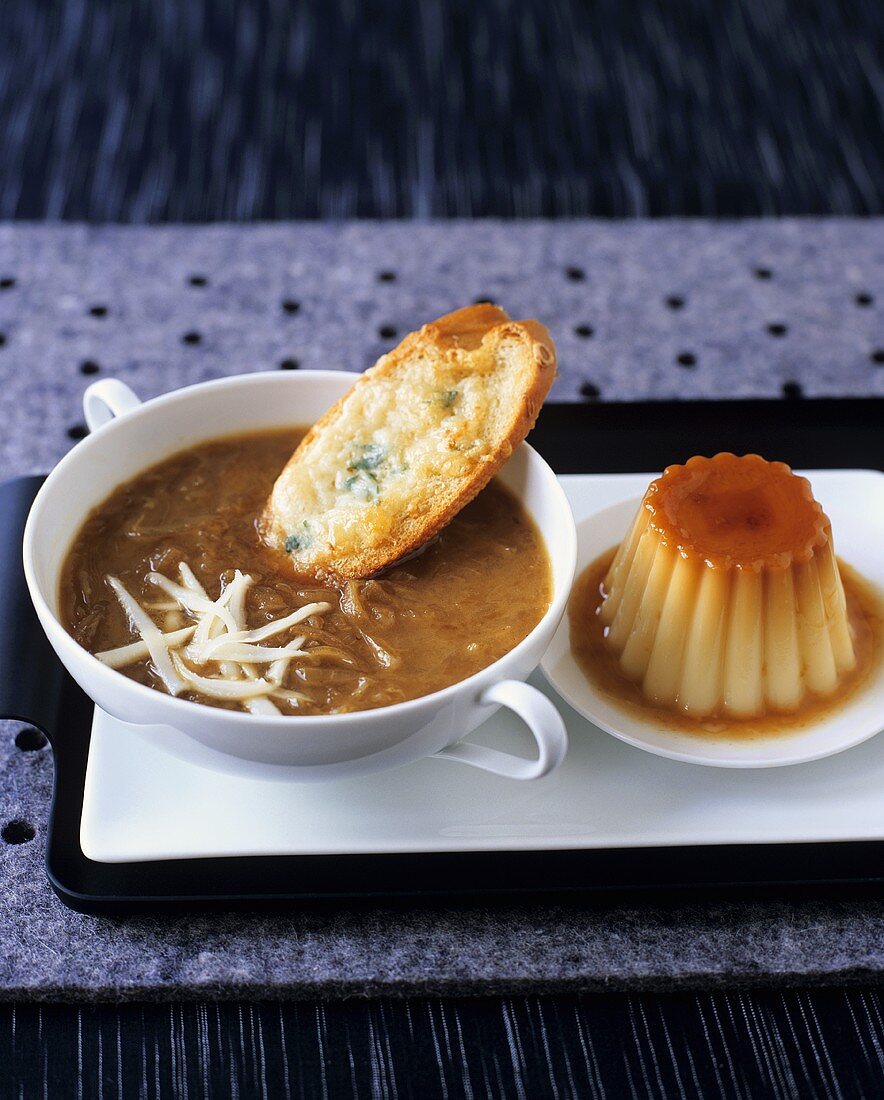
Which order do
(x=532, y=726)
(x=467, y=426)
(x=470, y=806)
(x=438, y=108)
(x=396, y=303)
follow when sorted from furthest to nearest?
1. (x=438, y=108)
2. (x=396, y=303)
3. (x=467, y=426)
4. (x=470, y=806)
5. (x=532, y=726)

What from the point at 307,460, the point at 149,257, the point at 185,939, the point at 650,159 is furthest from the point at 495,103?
the point at 185,939

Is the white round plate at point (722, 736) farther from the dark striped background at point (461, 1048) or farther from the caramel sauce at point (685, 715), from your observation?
the dark striped background at point (461, 1048)

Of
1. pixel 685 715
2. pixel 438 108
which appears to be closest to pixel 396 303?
pixel 438 108

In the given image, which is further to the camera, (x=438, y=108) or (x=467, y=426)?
(x=438, y=108)

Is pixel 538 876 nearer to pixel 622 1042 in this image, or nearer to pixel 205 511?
pixel 622 1042

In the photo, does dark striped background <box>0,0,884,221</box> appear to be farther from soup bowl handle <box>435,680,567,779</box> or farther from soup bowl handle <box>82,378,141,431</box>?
soup bowl handle <box>435,680,567,779</box>

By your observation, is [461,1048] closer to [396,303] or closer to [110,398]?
[110,398]

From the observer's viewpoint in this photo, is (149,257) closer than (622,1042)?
No
